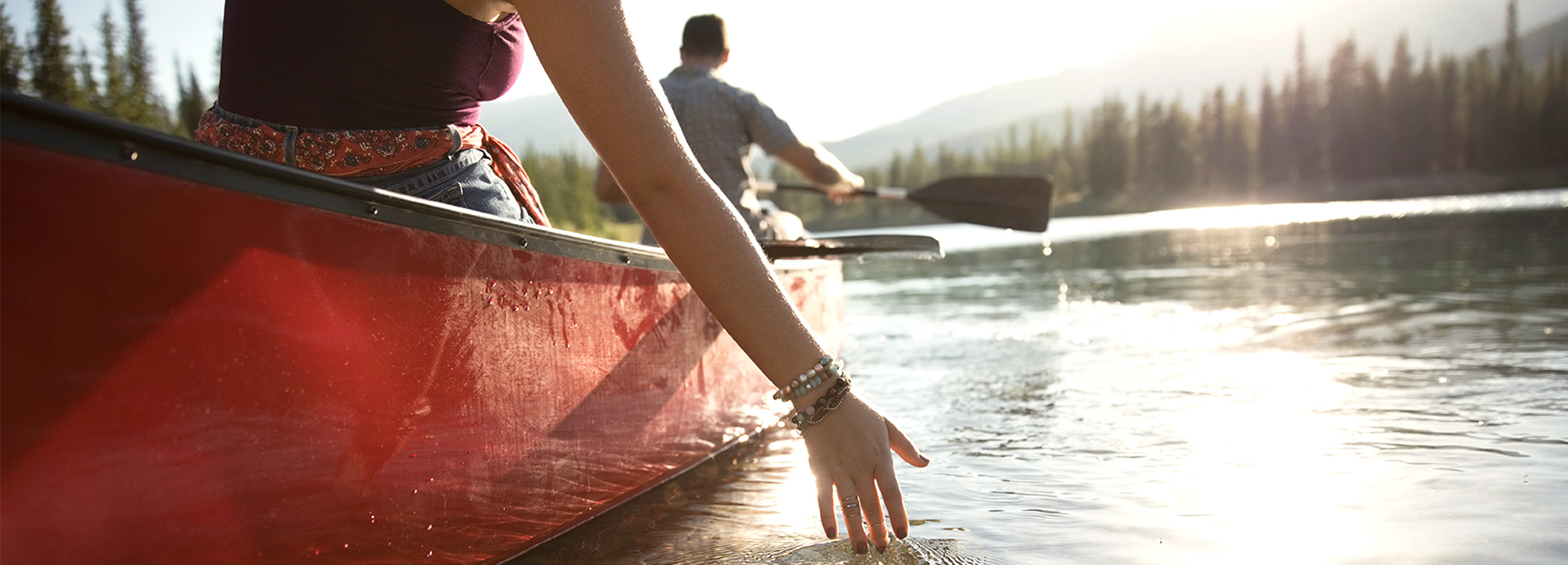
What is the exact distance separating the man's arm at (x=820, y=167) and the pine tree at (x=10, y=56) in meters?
46.2

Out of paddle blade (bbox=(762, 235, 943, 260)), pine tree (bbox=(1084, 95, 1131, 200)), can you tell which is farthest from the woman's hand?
pine tree (bbox=(1084, 95, 1131, 200))

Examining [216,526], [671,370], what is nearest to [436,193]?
[216,526]

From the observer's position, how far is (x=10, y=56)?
42.0 m

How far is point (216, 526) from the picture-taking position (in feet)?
4.83

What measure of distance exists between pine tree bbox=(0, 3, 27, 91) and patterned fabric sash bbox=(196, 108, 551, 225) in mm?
48492

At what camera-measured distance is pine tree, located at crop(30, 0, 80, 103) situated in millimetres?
46250

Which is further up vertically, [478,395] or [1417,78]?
[1417,78]

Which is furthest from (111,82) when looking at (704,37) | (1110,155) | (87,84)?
(1110,155)

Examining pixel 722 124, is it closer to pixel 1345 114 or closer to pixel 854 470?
pixel 854 470

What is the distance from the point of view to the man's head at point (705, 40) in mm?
5320

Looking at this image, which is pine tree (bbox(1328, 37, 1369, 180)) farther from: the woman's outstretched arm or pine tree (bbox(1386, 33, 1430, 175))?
the woman's outstretched arm

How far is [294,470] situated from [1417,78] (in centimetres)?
10798

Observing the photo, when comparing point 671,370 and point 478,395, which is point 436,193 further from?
point 671,370

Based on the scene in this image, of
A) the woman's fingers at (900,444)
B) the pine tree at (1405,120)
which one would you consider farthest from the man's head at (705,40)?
the pine tree at (1405,120)
